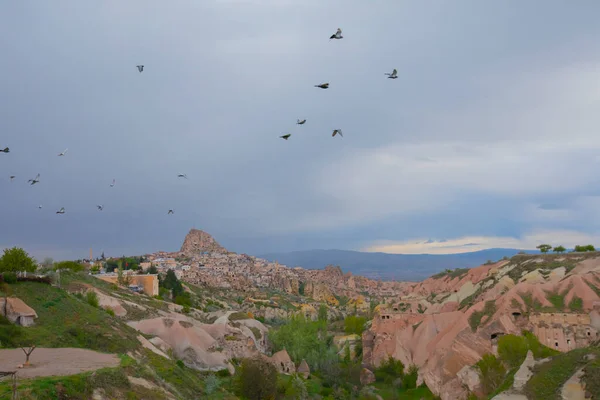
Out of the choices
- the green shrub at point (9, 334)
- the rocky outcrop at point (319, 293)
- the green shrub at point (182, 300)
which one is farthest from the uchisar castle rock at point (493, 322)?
the rocky outcrop at point (319, 293)

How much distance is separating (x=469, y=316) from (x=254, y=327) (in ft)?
88.4

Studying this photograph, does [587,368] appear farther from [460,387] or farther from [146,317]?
[146,317]

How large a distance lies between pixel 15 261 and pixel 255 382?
18248mm

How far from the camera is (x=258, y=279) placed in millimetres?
150625

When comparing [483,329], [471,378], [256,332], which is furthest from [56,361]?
[256,332]

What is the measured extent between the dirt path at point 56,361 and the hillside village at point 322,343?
0.06 m

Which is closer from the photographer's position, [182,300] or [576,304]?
[576,304]

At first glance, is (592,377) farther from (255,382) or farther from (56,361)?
(255,382)

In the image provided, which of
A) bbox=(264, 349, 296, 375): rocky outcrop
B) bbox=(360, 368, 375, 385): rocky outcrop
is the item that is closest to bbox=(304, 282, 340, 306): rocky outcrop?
bbox=(360, 368, 375, 385): rocky outcrop

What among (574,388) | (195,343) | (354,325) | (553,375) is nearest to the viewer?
(574,388)

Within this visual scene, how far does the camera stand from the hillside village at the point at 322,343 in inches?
643

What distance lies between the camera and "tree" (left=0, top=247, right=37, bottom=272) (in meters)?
30.3

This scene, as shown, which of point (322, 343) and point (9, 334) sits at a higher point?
point (9, 334)

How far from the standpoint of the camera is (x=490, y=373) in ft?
89.9
